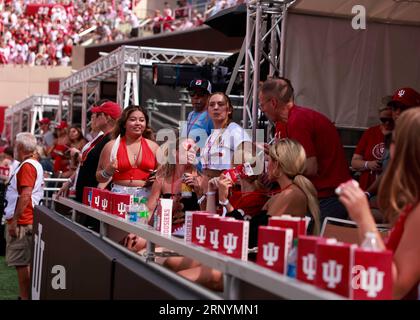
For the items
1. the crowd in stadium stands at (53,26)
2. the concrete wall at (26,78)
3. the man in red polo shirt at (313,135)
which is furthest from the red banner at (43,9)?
the man in red polo shirt at (313,135)

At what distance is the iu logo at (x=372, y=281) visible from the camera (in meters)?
2.61

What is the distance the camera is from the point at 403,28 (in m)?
8.39

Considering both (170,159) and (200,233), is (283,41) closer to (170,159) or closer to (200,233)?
(170,159)

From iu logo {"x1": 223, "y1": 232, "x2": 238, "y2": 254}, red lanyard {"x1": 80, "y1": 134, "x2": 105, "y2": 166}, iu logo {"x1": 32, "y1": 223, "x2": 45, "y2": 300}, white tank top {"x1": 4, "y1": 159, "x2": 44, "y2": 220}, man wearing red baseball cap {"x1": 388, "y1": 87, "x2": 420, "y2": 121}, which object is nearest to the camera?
iu logo {"x1": 223, "y1": 232, "x2": 238, "y2": 254}

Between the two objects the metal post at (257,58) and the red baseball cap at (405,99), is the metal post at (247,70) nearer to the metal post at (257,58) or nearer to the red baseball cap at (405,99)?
the metal post at (257,58)

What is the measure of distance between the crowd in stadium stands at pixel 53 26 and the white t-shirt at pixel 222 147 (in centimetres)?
2727

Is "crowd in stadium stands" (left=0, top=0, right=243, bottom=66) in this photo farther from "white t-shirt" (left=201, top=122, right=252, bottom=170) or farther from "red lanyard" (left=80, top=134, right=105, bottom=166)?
"white t-shirt" (left=201, top=122, right=252, bottom=170)

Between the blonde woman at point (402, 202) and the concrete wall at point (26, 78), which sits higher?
the concrete wall at point (26, 78)

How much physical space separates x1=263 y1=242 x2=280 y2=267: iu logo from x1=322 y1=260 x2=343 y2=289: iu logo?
35 cm

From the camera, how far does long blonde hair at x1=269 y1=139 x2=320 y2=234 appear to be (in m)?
4.64

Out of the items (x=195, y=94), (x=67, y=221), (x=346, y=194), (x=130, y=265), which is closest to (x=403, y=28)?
(x=195, y=94)

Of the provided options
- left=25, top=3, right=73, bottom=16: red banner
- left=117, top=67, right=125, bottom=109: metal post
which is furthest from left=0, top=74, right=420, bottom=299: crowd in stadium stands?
left=25, top=3, right=73, bottom=16: red banner

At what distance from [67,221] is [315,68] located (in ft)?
9.86

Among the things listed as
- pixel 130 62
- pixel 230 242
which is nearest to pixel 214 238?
pixel 230 242
